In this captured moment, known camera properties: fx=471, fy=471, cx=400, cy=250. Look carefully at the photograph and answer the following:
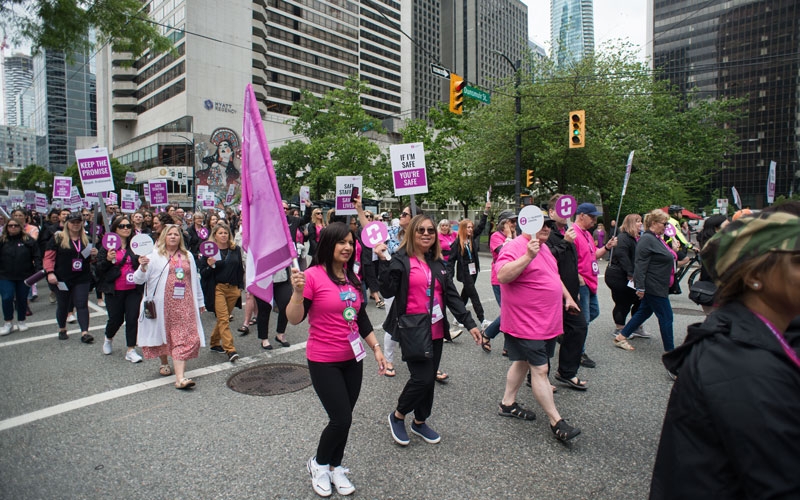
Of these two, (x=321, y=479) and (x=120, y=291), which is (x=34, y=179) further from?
(x=321, y=479)

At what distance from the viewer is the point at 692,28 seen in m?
95.9

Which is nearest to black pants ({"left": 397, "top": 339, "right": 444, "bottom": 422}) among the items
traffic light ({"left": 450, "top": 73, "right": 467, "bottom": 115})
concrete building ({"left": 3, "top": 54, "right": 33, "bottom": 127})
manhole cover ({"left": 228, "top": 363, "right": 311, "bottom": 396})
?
manhole cover ({"left": 228, "top": 363, "right": 311, "bottom": 396})

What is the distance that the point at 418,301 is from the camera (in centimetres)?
370

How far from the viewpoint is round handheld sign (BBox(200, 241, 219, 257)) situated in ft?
19.2

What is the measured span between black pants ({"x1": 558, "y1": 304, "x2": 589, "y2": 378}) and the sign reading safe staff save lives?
330 cm

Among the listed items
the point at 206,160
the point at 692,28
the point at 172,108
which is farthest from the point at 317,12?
the point at 692,28

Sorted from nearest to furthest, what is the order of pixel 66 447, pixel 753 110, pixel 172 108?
pixel 66 447 < pixel 172 108 < pixel 753 110

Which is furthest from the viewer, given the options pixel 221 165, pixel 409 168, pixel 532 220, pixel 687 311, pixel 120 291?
pixel 221 165

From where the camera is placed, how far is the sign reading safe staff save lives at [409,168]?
282 inches

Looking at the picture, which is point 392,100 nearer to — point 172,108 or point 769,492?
point 172,108

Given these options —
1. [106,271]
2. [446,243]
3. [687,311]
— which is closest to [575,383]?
[446,243]

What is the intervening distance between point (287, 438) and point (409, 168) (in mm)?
4524

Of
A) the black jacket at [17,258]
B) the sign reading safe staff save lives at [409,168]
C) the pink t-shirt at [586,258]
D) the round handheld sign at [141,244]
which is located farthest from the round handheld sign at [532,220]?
the black jacket at [17,258]

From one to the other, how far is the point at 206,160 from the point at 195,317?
58.7 m
